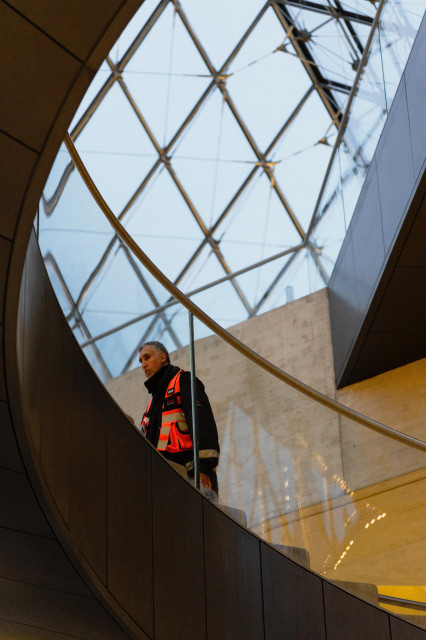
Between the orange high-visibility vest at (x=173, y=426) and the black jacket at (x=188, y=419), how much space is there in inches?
1.7

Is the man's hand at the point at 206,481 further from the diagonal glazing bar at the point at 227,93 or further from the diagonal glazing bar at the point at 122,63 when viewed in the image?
the diagonal glazing bar at the point at 122,63

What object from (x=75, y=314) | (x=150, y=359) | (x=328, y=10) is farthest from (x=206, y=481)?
(x=328, y=10)

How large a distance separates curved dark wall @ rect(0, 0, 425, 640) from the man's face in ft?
4.00

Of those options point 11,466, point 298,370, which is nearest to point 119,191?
point 298,370

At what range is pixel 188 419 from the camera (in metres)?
7.52

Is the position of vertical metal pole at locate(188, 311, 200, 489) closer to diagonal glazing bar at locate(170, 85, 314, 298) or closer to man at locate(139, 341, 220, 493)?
man at locate(139, 341, 220, 493)

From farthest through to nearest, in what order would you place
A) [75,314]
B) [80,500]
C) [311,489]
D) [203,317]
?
1. [311,489]
2. [203,317]
3. [75,314]
4. [80,500]

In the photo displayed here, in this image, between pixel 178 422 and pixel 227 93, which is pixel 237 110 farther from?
pixel 178 422

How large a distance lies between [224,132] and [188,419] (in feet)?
50.4

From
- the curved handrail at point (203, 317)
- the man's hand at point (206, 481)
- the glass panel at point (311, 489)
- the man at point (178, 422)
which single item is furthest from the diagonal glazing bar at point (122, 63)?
the man's hand at point (206, 481)

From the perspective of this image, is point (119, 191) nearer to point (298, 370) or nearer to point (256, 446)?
point (298, 370)

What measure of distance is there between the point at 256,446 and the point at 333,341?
25.5 feet

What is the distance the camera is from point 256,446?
25.5ft

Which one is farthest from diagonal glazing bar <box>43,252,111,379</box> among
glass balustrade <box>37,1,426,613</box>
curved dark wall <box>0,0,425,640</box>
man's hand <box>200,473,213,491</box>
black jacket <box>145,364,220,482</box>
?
man's hand <box>200,473,213,491</box>
